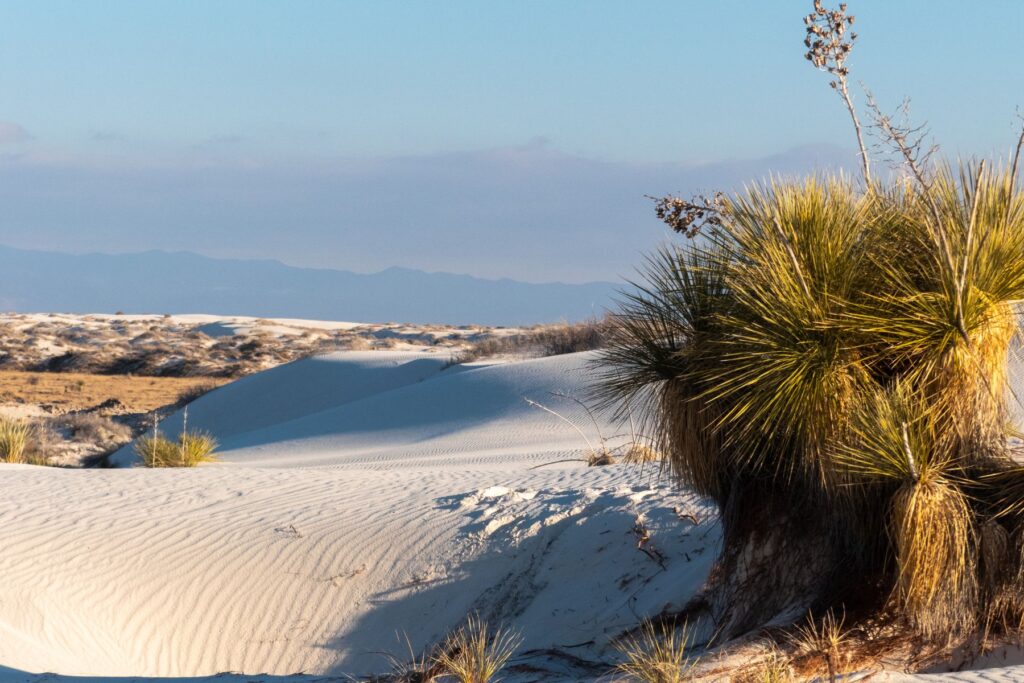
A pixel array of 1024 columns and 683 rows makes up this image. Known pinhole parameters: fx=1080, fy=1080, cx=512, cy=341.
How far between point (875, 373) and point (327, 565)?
5.53m

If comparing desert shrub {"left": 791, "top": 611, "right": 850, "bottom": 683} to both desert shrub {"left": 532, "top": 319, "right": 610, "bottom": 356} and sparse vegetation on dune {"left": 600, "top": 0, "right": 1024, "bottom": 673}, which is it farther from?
desert shrub {"left": 532, "top": 319, "right": 610, "bottom": 356}

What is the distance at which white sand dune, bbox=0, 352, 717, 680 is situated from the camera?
807 centimetres

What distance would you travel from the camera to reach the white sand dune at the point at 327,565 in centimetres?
807

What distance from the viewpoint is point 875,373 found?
5.83m

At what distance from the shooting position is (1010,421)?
5.97 m

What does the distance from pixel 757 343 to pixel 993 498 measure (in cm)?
148

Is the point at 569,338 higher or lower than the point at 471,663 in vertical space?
higher

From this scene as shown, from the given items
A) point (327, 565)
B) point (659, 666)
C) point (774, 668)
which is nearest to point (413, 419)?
point (327, 565)

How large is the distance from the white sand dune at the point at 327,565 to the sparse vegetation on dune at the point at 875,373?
5.30 feet

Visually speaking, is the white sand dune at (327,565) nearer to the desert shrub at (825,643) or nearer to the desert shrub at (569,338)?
the desert shrub at (825,643)

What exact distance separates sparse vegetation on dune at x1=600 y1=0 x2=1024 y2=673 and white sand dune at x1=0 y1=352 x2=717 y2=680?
162cm

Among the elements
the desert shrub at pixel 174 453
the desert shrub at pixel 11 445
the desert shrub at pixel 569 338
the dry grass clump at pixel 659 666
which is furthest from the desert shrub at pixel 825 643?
the desert shrub at pixel 569 338

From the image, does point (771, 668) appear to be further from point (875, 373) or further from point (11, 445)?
point (11, 445)

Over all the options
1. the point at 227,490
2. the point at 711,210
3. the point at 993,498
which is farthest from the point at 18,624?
the point at 993,498
